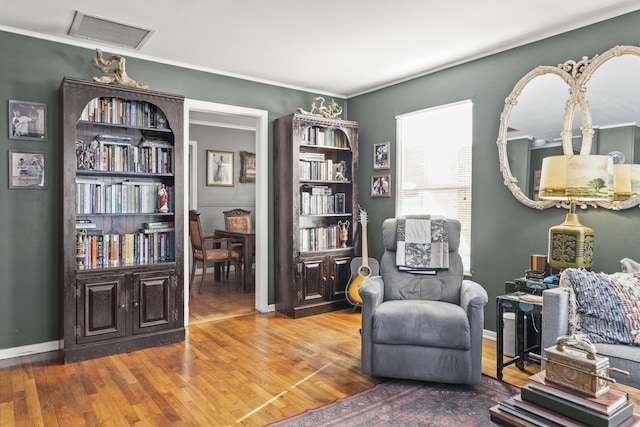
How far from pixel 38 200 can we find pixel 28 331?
105cm

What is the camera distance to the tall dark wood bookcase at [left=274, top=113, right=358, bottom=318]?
4.57 m

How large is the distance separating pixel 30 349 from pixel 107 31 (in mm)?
2590

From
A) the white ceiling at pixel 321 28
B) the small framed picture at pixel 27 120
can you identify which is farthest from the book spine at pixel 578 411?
the small framed picture at pixel 27 120

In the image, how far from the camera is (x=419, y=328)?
2.77m

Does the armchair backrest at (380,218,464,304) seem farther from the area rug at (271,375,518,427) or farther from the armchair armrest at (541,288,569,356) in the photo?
the armchair armrest at (541,288,569,356)

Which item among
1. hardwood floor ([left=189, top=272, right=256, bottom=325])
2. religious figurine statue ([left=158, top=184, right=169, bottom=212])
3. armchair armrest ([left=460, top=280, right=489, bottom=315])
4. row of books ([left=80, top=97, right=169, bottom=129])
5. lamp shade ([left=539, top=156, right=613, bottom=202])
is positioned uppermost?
row of books ([left=80, top=97, right=169, bottom=129])

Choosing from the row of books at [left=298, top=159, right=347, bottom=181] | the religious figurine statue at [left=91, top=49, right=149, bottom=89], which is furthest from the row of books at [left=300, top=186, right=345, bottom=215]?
the religious figurine statue at [left=91, top=49, right=149, bottom=89]

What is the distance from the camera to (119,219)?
3.86 m

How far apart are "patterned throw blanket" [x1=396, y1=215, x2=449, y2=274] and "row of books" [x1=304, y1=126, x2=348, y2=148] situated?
171 centimetres

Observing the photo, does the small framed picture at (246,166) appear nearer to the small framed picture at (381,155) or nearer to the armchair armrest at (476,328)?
the small framed picture at (381,155)

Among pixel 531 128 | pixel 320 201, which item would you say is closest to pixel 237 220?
pixel 320 201

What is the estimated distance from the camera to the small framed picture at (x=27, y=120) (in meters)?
3.39

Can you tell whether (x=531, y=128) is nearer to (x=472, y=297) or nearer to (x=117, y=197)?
(x=472, y=297)

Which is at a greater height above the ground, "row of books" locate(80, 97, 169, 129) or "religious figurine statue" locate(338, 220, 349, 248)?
"row of books" locate(80, 97, 169, 129)
